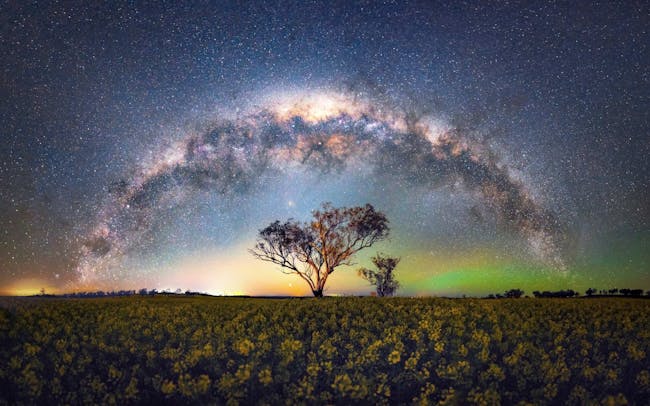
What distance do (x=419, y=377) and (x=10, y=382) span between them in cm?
914

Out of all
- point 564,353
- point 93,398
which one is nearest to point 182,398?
point 93,398

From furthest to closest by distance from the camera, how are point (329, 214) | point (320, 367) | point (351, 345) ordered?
point (329, 214) < point (351, 345) < point (320, 367)

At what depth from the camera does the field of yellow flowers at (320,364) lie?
9.84 meters

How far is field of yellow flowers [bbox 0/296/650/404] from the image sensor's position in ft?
32.3

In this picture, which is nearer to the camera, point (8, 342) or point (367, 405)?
point (367, 405)

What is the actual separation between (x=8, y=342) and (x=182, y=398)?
19.7 feet

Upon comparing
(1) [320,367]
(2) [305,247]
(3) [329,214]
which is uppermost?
(3) [329,214]

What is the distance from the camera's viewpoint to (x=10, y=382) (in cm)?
1045

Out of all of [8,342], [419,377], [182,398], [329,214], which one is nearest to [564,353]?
[419,377]

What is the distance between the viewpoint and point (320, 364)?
11125 millimetres

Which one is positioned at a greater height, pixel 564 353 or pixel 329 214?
pixel 329 214

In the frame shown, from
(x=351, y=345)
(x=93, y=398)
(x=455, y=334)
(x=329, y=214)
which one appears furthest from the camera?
(x=329, y=214)

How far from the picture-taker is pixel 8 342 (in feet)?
41.6

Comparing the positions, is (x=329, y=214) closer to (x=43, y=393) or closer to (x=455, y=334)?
(x=455, y=334)
